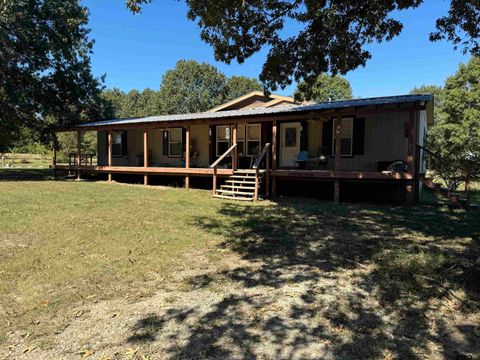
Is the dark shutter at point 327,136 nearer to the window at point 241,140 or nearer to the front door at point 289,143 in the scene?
the front door at point 289,143

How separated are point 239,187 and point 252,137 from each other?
422cm

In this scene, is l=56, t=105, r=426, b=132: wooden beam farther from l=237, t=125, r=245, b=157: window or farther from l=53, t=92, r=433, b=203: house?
l=237, t=125, r=245, b=157: window

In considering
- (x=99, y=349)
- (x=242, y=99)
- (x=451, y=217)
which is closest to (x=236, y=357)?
(x=99, y=349)

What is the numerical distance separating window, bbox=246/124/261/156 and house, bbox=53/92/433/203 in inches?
1.7

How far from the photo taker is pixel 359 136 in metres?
12.7

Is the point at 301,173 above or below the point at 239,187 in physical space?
above

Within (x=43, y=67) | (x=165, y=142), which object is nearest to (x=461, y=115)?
(x=165, y=142)

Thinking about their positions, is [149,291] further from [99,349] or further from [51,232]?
[51,232]

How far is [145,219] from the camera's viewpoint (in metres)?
8.00

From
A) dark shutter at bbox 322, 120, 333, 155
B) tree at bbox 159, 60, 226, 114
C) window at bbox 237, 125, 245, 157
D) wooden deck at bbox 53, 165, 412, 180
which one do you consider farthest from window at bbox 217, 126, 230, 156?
tree at bbox 159, 60, 226, 114

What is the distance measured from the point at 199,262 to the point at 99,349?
2.34 m

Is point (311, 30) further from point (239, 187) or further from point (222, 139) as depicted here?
point (222, 139)

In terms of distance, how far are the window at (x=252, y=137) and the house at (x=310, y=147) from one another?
0.14 feet

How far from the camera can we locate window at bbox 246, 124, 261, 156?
50.3ft
